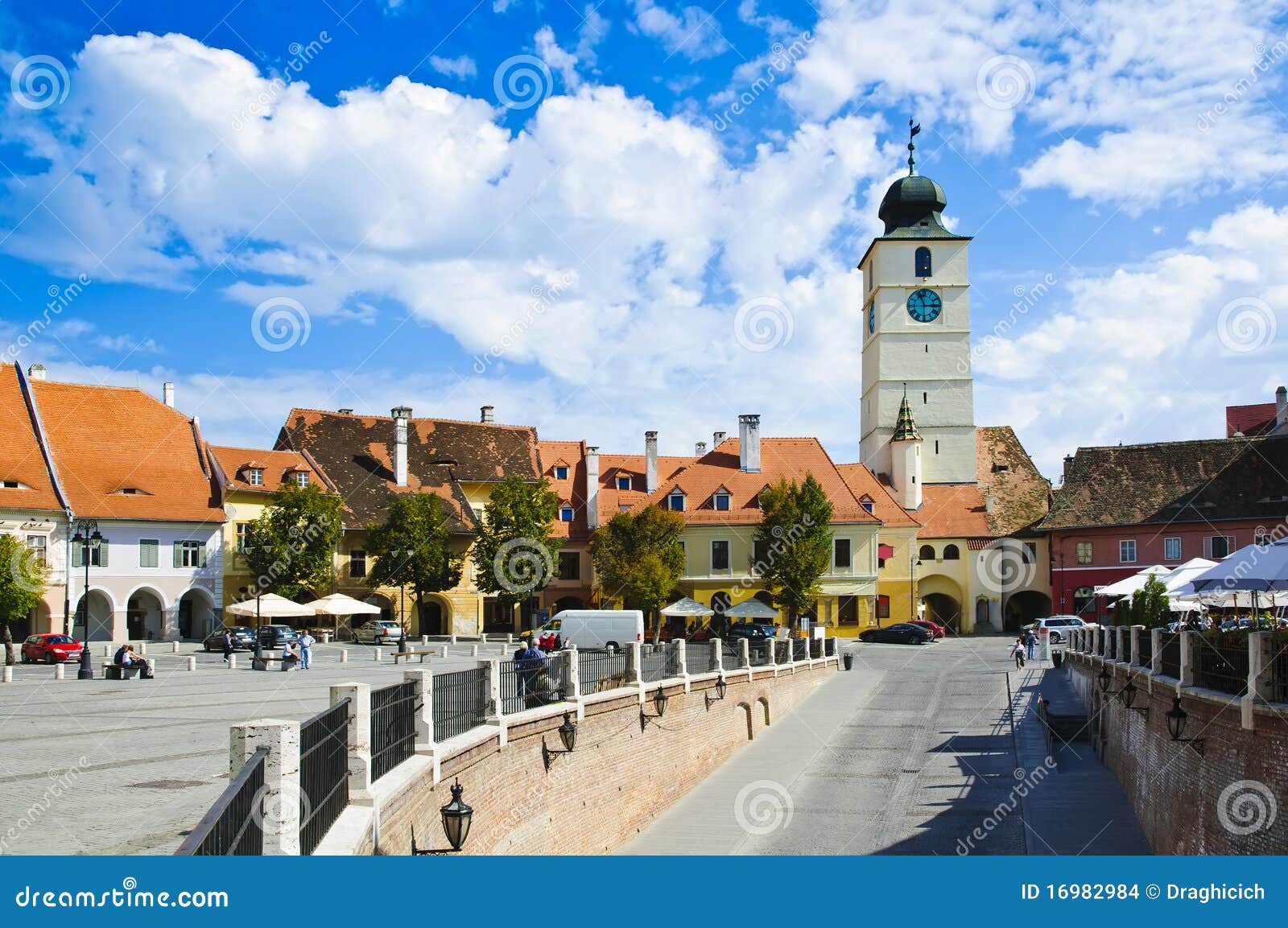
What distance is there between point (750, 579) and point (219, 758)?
47.0 m

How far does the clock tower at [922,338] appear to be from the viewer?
243ft

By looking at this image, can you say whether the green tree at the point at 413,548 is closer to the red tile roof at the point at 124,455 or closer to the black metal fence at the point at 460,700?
the red tile roof at the point at 124,455

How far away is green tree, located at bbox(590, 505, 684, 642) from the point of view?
5469cm

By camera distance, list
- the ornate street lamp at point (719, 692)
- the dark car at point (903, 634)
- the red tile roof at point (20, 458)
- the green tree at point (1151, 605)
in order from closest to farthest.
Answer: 1. the green tree at point (1151, 605)
2. the ornate street lamp at point (719, 692)
3. the red tile roof at point (20, 458)
4. the dark car at point (903, 634)

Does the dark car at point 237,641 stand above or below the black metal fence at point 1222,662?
below

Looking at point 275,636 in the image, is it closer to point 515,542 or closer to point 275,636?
point 275,636

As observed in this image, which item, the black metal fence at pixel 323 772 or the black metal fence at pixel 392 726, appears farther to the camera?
the black metal fence at pixel 392 726

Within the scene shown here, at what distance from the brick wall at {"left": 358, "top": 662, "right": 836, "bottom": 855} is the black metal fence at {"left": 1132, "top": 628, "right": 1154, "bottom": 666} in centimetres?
870

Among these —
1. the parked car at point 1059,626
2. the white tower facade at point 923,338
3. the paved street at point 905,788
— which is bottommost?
the paved street at point 905,788

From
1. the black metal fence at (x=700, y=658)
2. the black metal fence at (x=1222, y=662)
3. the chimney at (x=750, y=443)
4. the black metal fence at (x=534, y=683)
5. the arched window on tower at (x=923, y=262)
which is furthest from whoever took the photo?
the arched window on tower at (x=923, y=262)

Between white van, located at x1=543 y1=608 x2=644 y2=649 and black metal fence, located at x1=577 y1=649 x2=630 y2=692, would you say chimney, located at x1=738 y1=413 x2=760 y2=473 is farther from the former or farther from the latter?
black metal fence, located at x1=577 y1=649 x2=630 y2=692

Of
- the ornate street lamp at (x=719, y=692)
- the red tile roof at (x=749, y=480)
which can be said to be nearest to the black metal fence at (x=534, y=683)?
the ornate street lamp at (x=719, y=692)

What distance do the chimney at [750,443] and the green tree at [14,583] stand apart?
34.6 metres

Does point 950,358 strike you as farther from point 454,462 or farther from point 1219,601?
point 1219,601
